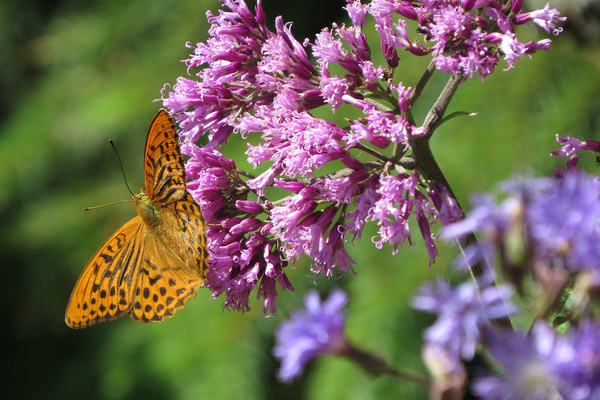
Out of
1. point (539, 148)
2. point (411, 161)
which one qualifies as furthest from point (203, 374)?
point (411, 161)

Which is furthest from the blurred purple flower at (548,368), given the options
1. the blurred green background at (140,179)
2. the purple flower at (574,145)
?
the blurred green background at (140,179)

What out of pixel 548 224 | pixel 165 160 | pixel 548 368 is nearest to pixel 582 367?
pixel 548 368

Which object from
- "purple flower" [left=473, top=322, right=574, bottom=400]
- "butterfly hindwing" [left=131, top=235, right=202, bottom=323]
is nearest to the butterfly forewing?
"butterfly hindwing" [left=131, top=235, right=202, bottom=323]

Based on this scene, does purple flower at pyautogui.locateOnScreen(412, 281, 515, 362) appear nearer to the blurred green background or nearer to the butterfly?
the butterfly

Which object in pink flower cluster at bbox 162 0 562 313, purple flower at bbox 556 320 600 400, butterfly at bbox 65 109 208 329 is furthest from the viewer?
butterfly at bbox 65 109 208 329

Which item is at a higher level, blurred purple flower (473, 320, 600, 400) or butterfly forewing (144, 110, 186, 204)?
blurred purple flower (473, 320, 600, 400)

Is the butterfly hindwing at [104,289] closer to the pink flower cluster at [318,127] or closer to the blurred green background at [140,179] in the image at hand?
the pink flower cluster at [318,127]

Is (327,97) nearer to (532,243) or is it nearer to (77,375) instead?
(532,243)
